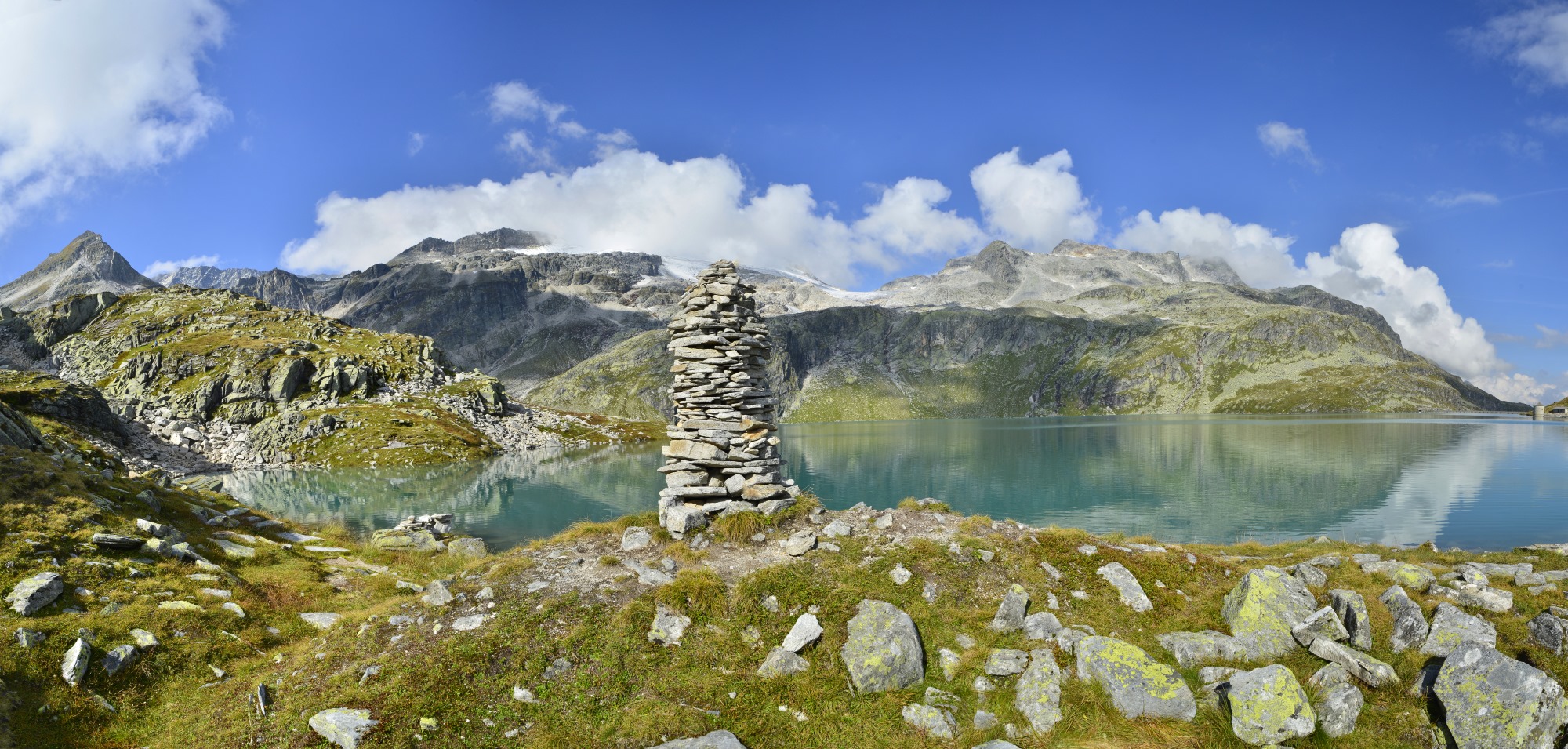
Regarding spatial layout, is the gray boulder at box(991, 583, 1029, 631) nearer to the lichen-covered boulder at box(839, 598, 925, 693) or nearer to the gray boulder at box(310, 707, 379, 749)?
the lichen-covered boulder at box(839, 598, 925, 693)

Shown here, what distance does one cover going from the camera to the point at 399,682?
33.2ft

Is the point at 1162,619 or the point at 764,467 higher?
the point at 764,467

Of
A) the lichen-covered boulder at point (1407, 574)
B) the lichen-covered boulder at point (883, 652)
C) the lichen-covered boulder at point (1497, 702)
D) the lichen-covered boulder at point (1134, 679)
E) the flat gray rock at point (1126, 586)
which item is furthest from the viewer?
the lichen-covered boulder at point (1407, 574)

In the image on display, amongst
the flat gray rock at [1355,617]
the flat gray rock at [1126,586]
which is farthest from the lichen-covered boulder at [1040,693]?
the flat gray rock at [1355,617]

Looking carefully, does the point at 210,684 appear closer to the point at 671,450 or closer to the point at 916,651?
the point at 671,450

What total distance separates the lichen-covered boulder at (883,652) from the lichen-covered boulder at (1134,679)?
109 inches

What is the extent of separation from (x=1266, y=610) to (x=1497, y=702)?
3133 millimetres

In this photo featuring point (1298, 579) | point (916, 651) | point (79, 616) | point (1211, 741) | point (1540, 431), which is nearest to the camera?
point (1211, 741)

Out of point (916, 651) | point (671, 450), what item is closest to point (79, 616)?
point (671, 450)

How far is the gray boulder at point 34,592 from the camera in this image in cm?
1171

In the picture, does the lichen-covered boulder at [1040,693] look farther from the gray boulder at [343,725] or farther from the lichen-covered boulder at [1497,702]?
the gray boulder at [343,725]

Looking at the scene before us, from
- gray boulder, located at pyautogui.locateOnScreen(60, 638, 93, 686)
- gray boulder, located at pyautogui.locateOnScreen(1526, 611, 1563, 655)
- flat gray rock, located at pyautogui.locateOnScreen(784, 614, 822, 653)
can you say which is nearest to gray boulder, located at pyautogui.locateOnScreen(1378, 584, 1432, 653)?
gray boulder, located at pyautogui.locateOnScreen(1526, 611, 1563, 655)

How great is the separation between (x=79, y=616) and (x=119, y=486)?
1361 cm

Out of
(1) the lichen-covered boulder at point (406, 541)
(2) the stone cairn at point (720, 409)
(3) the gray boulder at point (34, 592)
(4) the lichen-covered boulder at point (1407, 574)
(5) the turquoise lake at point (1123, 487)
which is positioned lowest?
(5) the turquoise lake at point (1123, 487)
